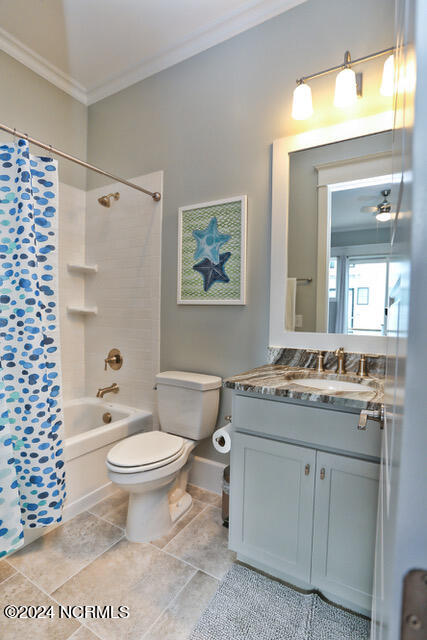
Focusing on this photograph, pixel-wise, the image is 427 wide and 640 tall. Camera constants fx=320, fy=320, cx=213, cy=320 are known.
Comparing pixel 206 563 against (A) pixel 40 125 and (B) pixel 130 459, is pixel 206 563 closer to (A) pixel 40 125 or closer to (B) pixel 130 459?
(B) pixel 130 459

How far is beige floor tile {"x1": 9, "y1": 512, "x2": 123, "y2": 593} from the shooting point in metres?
1.40

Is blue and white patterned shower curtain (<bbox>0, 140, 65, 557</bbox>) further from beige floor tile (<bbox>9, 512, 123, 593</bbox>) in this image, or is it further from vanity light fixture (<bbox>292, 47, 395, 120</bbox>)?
vanity light fixture (<bbox>292, 47, 395, 120</bbox>)

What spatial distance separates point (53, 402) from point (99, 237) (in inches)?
58.9

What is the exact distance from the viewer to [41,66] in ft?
7.45

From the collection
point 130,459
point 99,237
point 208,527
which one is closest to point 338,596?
point 208,527

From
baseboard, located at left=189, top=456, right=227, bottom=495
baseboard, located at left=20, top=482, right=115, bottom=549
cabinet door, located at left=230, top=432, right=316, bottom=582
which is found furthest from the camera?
baseboard, located at left=189, top=456, right=227, bottom=495

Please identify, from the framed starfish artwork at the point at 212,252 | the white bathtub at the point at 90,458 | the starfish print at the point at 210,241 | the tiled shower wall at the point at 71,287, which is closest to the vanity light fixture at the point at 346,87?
the framed starfish artwork at the point at 212,252

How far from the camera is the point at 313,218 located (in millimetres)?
1721

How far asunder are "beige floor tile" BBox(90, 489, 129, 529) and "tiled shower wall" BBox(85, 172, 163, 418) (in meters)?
0.59

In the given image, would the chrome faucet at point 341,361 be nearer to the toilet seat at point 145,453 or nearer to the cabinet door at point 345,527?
the cabinet door at point 345,527

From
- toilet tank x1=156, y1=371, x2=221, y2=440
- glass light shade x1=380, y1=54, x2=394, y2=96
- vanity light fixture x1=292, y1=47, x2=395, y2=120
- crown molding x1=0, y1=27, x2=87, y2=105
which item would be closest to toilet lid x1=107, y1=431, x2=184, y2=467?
toilet tank x1=156, y1=371, x2=221, y2=440

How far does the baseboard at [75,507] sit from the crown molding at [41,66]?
9.38ft

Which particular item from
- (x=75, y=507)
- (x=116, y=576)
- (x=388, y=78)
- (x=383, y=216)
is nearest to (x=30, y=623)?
(x=116, y=576)

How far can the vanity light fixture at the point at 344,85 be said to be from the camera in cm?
146
